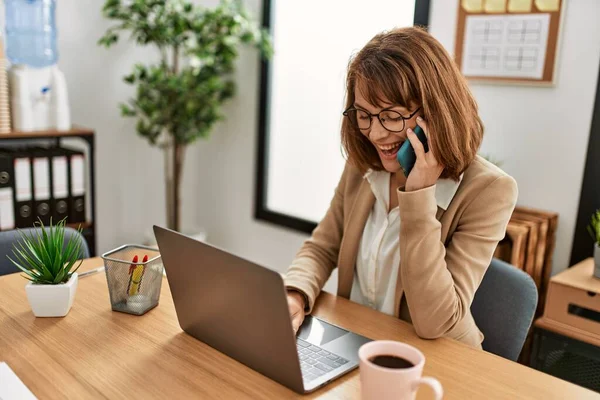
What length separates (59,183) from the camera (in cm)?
254

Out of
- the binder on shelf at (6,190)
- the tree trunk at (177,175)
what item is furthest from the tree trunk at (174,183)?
the binder on shelf at (6,190)

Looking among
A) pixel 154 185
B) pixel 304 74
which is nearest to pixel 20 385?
pixel 304 74

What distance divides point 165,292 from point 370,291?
51cm

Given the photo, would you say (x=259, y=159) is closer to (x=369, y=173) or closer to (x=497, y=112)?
(x=497, y=112)

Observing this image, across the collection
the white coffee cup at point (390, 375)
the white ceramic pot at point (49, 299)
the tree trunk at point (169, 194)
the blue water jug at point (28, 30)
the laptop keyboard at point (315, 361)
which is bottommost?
the tree trunk at point (169, 194)

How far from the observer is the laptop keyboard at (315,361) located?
98 centimetres

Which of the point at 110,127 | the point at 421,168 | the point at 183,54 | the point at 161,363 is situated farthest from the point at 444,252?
the point at 110,127

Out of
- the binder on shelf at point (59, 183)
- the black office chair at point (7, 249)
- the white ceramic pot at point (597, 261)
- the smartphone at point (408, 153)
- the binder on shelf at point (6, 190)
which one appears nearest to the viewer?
the smartphone at point (408, 153)

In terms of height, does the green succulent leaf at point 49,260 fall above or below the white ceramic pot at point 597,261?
above

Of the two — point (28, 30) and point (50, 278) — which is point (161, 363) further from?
point (28, 30)

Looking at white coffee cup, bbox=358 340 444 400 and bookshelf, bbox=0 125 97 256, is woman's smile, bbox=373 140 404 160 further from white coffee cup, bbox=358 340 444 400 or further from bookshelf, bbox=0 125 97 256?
bookshelf, bbox=0 125 97 256

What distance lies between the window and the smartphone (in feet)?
4.84

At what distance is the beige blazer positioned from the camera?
1179mm

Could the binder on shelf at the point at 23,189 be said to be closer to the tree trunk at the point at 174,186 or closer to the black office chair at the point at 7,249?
the tree trunk at the point at 174,186
